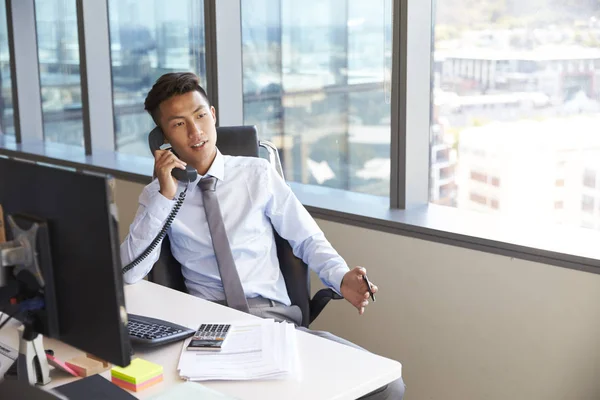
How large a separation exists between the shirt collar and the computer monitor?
3.58ft

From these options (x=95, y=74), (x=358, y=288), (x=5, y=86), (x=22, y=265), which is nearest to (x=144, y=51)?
(x=95, y=74)

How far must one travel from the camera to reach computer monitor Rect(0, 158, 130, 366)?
1.16 metres

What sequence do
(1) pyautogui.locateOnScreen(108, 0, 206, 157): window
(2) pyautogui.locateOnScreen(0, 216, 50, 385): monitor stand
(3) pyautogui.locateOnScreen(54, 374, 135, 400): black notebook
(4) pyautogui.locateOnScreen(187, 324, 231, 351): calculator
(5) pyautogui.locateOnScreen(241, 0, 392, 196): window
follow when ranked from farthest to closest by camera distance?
1. (1) pyautogui.locateOnScreen(108, 0, 206, 157): window
2. (5) pyautogui.locateOnScreen(241, 0, 392, 196): window
3. (4) pyautogui.locateOnScreen(187, 324, 231, 351): calculator
4. (3) pyautogui.locateOnScreen(54, 374, 135, 400): black notebook
5. (2) pyautogui.locateOnScreen(0, 216, 50, 385): monitor stand

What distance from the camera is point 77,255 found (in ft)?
3.97

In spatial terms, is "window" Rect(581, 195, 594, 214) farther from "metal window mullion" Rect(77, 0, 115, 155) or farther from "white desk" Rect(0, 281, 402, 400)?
"metal window mullion" Rect(77, 0, 115, 155)

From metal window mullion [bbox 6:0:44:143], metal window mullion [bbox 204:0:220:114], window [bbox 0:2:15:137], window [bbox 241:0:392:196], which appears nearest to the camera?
window [bbox 241:0:392:196]

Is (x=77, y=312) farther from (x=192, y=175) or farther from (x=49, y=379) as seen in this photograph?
(x=192, y=175)

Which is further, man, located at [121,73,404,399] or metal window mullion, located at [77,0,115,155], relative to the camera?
metal window mullion, located at [77,0,115,155]

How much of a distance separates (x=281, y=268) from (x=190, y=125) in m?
0.55

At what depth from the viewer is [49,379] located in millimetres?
1578

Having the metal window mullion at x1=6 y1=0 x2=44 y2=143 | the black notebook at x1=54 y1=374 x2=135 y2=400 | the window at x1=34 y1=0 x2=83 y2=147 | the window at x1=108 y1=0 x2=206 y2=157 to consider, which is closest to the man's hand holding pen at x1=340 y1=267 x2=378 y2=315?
Result: the black notebook at x1=54 y1=374 x2=135 y2=400

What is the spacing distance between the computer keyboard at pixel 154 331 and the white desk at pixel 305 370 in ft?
0.08

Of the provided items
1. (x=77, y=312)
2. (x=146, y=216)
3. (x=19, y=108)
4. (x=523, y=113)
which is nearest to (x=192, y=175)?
(x=146, y=216)

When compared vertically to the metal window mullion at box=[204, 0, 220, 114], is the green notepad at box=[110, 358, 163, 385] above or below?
below
